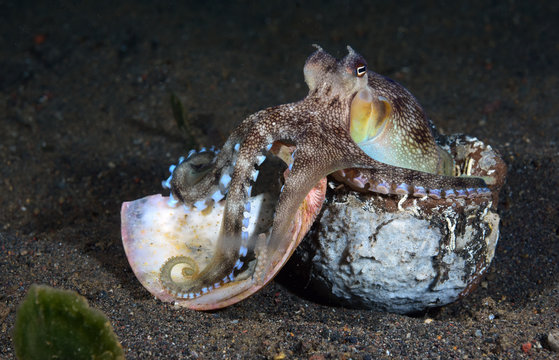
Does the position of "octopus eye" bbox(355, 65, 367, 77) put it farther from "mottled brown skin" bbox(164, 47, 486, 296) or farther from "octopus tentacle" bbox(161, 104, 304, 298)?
"octopus tentacle" bbox(161, 104, 304, 298)

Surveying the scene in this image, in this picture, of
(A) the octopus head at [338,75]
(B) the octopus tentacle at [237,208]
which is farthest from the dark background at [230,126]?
(A) the octopus head at [338,75]

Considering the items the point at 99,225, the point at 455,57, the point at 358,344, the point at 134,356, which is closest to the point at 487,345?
the point at 358,344

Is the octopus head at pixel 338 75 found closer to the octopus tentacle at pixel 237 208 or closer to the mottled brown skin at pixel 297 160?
the mottled brown skin at pixel 297 160

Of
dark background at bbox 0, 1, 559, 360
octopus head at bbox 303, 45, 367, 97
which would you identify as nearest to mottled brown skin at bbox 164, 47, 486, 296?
octopus head at bbox 303, 45, 367, 97

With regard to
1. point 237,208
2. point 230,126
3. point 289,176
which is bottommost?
point 230,126

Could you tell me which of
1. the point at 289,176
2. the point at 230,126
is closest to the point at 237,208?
the point at 289,176

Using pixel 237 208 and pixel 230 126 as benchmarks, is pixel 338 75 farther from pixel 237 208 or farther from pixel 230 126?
pixel 230 126
